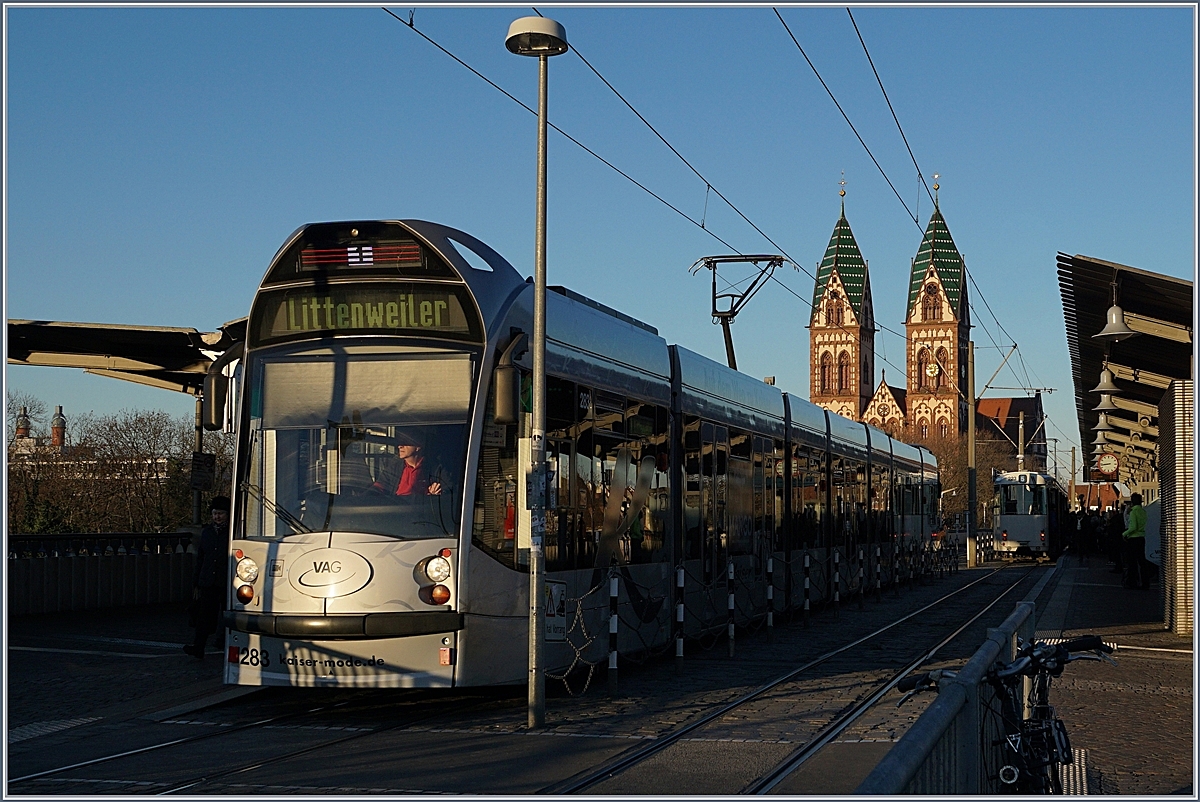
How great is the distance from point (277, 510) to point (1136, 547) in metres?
24.0

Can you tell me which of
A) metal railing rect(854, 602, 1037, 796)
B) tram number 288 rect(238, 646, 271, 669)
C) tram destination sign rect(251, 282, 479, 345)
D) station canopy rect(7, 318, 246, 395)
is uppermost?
station canopy rect(7, 318, 246, 395)

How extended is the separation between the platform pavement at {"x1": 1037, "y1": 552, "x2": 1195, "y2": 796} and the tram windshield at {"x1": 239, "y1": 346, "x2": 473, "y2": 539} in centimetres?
477

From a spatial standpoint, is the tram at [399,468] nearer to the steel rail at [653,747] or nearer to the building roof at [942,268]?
the steel rail at [653,747]

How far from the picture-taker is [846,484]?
85.4ft

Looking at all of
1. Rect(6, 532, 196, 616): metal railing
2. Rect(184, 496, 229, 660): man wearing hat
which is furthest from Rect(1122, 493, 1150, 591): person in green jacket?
Rect(184, 496, 229, 660): man wearing hat

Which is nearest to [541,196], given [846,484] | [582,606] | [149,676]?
[582,606]

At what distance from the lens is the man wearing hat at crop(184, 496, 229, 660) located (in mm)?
15039

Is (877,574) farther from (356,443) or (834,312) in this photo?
(834,312)

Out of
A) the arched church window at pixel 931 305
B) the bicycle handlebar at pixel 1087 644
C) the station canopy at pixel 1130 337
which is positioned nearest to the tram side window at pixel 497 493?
the bicycle handlebar at pixel 1087 644

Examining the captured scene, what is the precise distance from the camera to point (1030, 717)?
7.55 meters

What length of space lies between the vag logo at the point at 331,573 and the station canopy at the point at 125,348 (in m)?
6.21

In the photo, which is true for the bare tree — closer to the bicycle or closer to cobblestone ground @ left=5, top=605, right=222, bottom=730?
cobblestone ground @ left=5, top=605, right=222, bottom=730

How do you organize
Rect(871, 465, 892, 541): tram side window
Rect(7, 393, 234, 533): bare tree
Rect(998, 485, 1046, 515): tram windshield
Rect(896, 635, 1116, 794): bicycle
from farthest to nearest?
Rect(998, 485, 1046, 515): tram windshield < Rect(7, 393, 234, 533): bare tree < Rect(871, 465, 892, 541): tram side window < Rect(896, 635, 1116, 794): bicycle

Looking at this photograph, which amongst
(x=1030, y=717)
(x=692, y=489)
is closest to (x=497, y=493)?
(x=1030, y=717)
